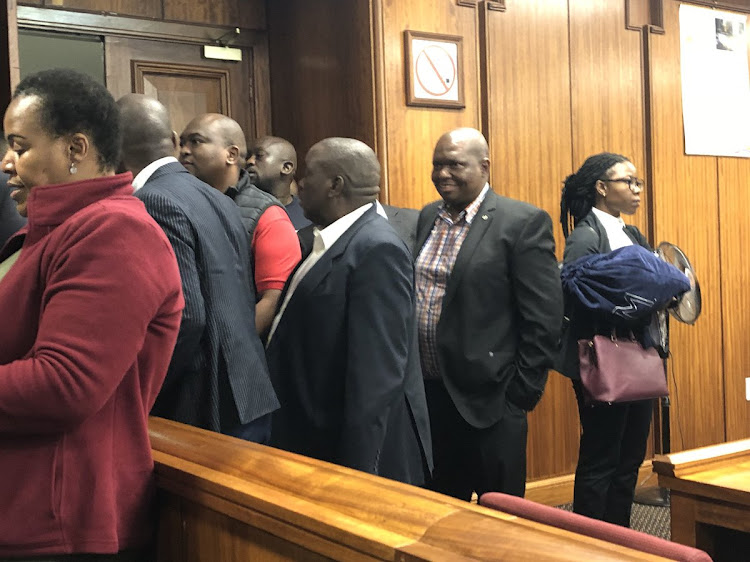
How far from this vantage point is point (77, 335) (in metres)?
1.37

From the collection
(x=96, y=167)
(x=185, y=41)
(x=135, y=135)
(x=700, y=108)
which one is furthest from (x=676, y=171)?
(x=96, y=167)

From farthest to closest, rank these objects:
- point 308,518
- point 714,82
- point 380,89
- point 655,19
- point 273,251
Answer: point 714,82
point 655,19
point 380,89
point 273,251
point 308,518

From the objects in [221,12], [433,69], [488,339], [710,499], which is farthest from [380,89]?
[710,499]

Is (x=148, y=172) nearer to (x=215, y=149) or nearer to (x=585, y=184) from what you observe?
(x=215, y=149)

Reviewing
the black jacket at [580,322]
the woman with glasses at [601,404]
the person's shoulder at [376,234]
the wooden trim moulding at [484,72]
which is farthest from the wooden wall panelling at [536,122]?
the person's shoulder at [376,234]

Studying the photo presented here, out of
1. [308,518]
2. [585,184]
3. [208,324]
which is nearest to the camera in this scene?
[308,518]

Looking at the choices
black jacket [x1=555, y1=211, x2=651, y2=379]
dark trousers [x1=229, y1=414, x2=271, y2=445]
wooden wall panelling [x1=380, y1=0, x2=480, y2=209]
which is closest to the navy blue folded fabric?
black jacket [x1=555, y1=211, x2=651, y2=379]

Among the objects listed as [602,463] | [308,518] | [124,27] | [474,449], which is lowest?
[602,463]

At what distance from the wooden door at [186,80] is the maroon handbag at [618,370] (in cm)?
207

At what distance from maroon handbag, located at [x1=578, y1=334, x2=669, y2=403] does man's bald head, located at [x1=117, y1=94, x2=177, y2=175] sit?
1.81 metres

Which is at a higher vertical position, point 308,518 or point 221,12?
point 221,12

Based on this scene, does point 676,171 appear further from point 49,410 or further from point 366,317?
point 49,410

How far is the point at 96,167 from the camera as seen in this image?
61.6 inches

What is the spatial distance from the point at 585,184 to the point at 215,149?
5.41 feet
